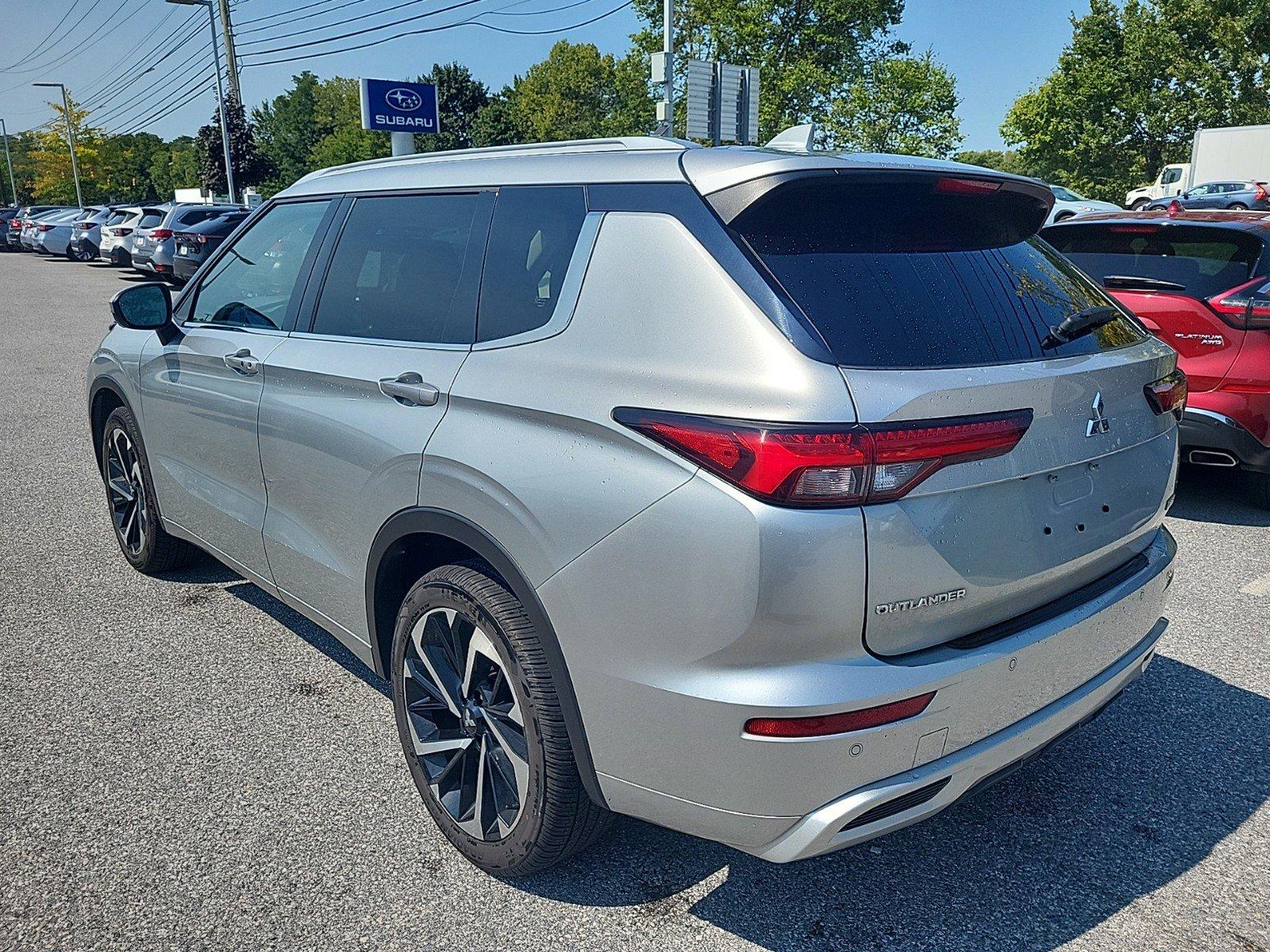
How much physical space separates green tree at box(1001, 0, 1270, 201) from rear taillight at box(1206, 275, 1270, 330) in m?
54.5

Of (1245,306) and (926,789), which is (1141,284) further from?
(926,789)

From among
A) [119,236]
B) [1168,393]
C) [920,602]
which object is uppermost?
[1168,393]

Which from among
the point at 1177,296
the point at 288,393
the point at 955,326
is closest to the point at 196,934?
the point at 288,393

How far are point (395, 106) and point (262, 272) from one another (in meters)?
17.5

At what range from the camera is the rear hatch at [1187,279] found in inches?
213

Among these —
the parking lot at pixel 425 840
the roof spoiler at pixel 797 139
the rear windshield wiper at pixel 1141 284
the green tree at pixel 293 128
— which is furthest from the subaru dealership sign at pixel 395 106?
the green tree at pixel 293 128

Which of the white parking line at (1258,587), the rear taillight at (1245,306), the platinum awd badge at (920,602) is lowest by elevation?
the white parking line at (1258,587)

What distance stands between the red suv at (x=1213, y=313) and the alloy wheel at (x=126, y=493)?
5172 millimetres

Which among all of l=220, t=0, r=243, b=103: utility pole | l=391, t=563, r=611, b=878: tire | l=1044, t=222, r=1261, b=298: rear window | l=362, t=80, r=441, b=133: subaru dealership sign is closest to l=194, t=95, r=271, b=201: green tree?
l=220, t=0, r=243, b=103: utility pole

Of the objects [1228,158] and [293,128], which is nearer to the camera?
[1228,158]

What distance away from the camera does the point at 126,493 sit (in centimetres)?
473

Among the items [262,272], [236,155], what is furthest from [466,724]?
[236,155]

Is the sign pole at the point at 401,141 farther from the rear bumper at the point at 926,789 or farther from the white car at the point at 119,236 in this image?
the rear bumper at the point at 926,789

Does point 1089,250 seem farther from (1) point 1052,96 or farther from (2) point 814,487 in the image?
(1) point 1052,96
